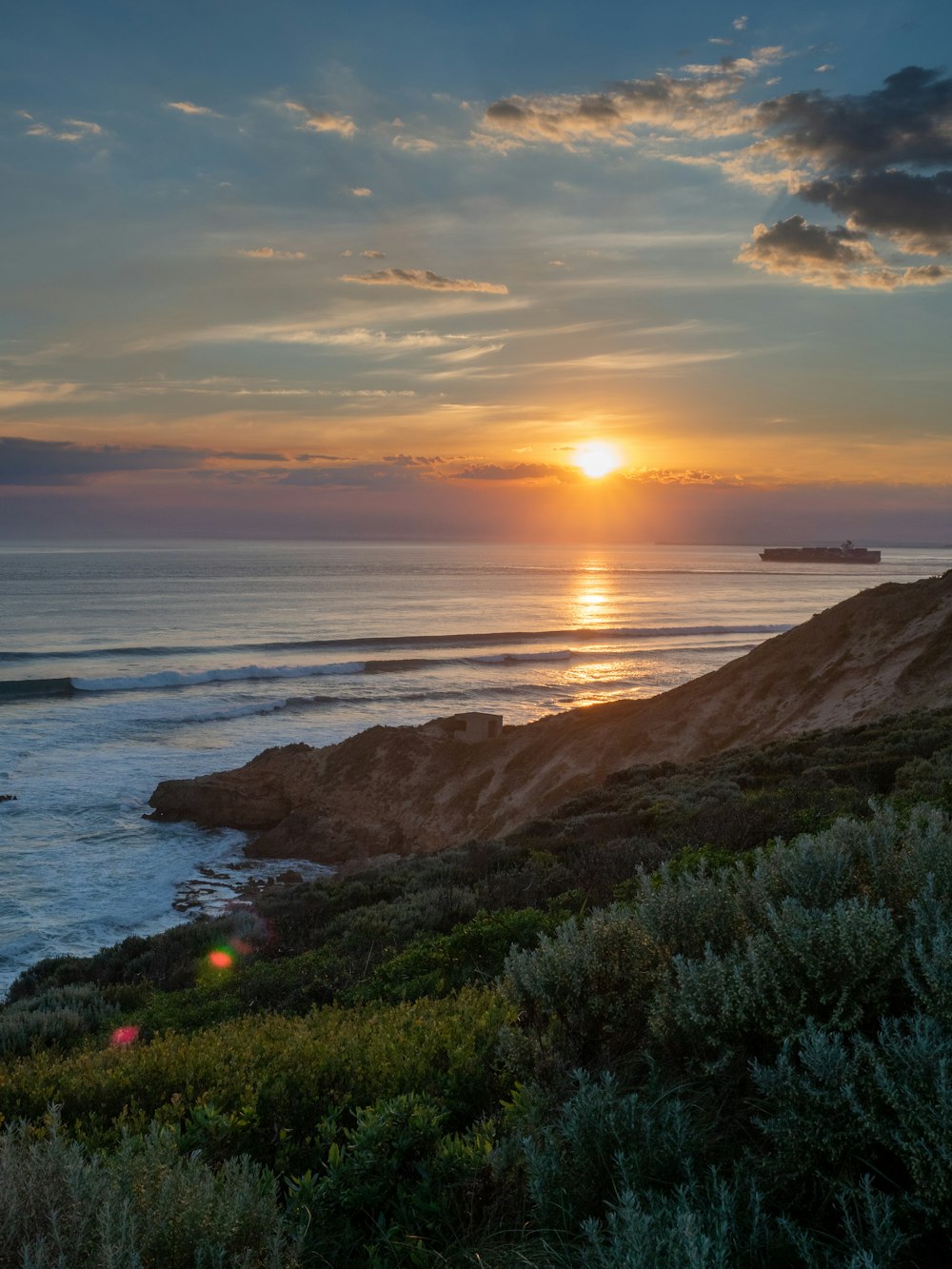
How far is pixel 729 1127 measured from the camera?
11.6 ft

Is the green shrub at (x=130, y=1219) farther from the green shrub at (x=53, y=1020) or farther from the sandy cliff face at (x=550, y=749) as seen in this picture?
the sandy cliff face at (x=550, y=749)

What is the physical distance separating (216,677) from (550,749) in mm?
31808

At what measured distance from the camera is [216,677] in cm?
5309

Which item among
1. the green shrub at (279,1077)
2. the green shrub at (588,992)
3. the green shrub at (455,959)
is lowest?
the green shrub at (455,959)

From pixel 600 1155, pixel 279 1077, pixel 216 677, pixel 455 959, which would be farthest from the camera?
pixel 216 677

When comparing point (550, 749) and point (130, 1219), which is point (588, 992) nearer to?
point (130, 1219)

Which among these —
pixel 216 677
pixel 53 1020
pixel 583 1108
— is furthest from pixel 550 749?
pixel 216 677

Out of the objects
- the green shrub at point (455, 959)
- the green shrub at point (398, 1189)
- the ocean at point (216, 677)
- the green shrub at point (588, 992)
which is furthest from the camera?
the ocean at point (216, 677)

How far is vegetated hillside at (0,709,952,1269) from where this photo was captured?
2.82 metres

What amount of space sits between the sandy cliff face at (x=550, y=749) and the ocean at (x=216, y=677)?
1974 millimetres

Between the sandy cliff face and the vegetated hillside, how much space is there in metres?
18.1

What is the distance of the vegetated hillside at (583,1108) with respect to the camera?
2.82 meters

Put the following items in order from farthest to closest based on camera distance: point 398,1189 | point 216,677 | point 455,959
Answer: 1. point 216,677
2. point 455,959
3. point 398,1189

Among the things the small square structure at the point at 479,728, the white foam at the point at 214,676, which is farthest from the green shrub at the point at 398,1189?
the white foam at the point at 214,676
